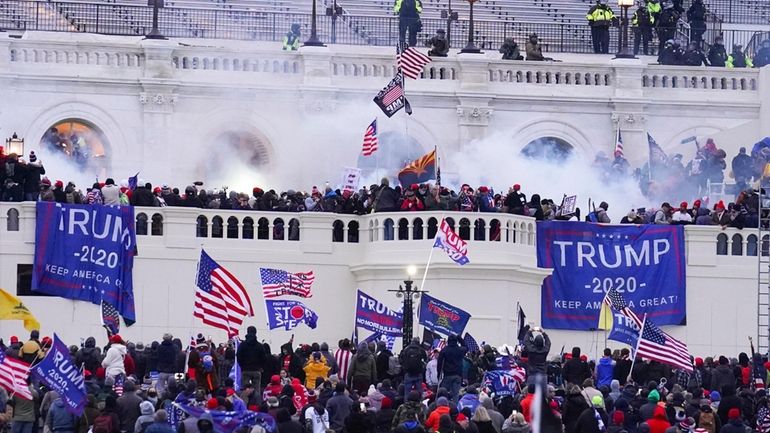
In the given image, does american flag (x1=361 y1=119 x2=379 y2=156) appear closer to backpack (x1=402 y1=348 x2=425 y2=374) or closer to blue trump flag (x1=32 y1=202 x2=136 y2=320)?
blue trump flag (x1=32 y1=202 x2=136 y2=320)

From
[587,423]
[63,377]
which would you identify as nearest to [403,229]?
[587,423]

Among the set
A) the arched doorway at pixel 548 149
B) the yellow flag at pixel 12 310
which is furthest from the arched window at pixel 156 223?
the arched doorway at pixel 548 149

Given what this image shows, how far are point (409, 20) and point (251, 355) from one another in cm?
2318

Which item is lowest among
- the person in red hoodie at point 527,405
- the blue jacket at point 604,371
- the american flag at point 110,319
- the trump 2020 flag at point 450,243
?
the person in red hoodie at point 527,405

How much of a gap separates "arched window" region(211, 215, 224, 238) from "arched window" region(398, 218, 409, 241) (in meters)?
3.38

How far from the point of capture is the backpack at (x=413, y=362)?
51.5 meters

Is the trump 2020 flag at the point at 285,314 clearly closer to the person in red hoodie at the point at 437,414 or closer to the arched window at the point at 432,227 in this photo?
the arched window at the point at 432,227

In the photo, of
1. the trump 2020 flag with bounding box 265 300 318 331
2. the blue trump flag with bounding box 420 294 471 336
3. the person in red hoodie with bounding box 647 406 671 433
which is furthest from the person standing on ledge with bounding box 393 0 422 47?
the person in red hoodie with bounding box 647 406 671 433

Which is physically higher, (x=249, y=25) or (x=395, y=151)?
(x=249, y=25)

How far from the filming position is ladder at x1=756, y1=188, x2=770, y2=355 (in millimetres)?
60156

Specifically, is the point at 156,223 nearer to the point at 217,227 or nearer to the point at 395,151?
the point at 217,227

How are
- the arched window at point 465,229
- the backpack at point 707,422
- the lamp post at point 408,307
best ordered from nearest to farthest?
the backpack at point 707,422
the lamp post at point 408,307
the arched window at point 465,229

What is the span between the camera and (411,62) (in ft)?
223

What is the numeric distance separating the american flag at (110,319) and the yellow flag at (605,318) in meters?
8.72
